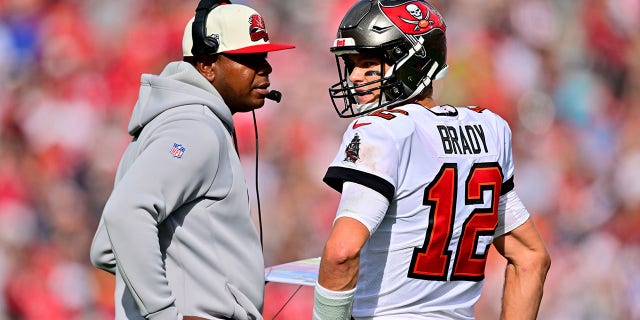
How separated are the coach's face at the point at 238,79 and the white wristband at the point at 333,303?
73 cm

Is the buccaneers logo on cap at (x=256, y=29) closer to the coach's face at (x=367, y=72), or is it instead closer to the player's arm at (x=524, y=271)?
the coach's face at (x=367, y=72)

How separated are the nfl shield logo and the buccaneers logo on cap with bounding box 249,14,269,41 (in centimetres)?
55

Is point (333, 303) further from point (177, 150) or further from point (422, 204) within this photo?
point (177, 150)

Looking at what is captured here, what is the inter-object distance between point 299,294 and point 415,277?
344 centimetres

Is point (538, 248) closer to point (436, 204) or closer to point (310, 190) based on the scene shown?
point (436, 204)

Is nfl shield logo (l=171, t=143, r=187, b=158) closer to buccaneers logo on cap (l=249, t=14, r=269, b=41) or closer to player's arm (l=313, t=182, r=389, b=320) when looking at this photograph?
player's arm (l=313, t=182, r=389, b=320)

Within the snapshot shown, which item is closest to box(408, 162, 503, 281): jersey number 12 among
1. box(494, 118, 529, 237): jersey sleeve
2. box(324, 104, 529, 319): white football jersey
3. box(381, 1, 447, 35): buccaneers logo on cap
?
box(324, 104, 529, 319): white football jersey

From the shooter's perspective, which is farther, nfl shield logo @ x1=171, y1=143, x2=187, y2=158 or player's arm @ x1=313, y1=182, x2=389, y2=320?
nfl shield logo @ x1=171, y1=143, x2=187, y2=158

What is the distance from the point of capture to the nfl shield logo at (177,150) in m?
2.41

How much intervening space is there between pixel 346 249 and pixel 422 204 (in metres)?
0.28

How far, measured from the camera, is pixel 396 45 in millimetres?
2699

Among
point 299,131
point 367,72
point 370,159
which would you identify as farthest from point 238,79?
point 299,131

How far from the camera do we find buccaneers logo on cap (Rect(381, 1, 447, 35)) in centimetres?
272

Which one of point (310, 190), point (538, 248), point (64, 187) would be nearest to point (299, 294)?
point (310, 190)
